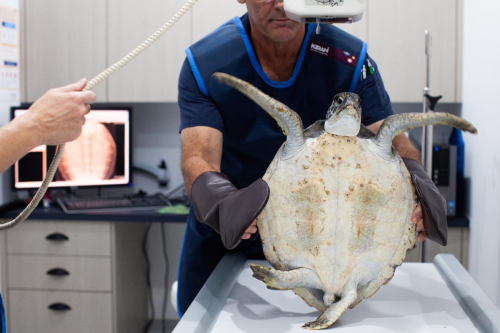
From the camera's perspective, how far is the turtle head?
3.52 ft

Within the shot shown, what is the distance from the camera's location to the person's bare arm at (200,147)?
4.64ft

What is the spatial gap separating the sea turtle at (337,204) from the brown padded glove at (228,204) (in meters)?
0.08

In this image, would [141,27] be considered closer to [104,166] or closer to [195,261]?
[104,166]

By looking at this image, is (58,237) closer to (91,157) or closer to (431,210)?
(91,157)

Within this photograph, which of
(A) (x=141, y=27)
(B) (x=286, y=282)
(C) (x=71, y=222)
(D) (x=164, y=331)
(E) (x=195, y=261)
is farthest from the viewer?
(D) (x=164, y=331)

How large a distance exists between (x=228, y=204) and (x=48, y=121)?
0.54 metres

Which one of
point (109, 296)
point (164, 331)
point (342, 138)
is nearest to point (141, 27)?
point (109, 296)

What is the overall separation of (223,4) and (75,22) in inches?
34.3

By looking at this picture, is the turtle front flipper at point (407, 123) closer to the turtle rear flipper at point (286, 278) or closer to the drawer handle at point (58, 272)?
the turtle rear flipper at point (286, 278)

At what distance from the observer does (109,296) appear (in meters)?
2.92

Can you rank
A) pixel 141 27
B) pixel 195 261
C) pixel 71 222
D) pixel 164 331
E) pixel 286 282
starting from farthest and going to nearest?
pixel 164 331, pixel 141 27, pixel 71 222, pixel 195 261, pixel 286 282

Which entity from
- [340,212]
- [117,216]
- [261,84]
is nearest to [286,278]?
[340,212]

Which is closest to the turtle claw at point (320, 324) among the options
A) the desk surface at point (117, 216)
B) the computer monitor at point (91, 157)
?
the desk surface at point (117, 216)

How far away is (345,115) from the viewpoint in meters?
1.08
